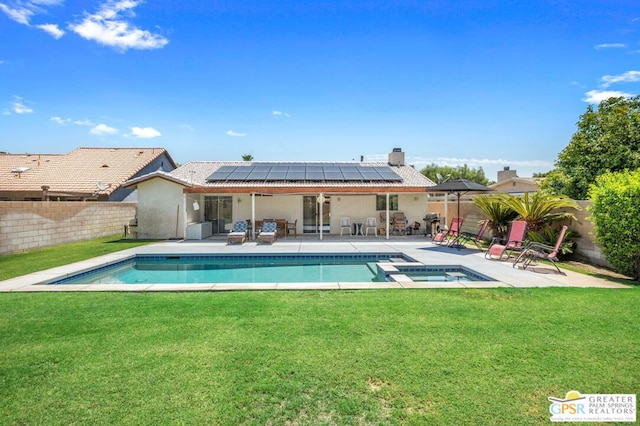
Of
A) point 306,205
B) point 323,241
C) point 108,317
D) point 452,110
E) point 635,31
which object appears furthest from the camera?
point 452,110

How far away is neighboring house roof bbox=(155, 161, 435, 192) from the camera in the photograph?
17609mm

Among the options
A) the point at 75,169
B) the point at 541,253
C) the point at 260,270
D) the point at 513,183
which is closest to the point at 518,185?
the point at 513,183

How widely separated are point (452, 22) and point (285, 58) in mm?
8467

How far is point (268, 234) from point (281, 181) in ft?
15.0

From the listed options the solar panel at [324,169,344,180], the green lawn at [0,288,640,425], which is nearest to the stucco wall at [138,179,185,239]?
the solar panel at [324,169,344,180]

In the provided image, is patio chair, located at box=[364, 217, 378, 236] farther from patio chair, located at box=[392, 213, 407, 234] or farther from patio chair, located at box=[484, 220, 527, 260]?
patio chair, located at box=[484, 220, 527, 260]

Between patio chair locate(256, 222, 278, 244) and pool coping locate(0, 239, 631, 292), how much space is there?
1.95 ft

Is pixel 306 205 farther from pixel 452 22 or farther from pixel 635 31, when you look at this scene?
pixel 635 31

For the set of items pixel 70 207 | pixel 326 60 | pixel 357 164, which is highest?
pixel 326 60

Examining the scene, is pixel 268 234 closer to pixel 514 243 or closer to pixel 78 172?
pixel 514 243

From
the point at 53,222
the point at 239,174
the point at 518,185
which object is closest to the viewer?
the point at 53,222

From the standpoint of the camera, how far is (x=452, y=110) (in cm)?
2172

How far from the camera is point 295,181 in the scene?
1972 centimetres

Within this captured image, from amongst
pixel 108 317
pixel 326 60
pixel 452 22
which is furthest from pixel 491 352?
pixel 326 60
